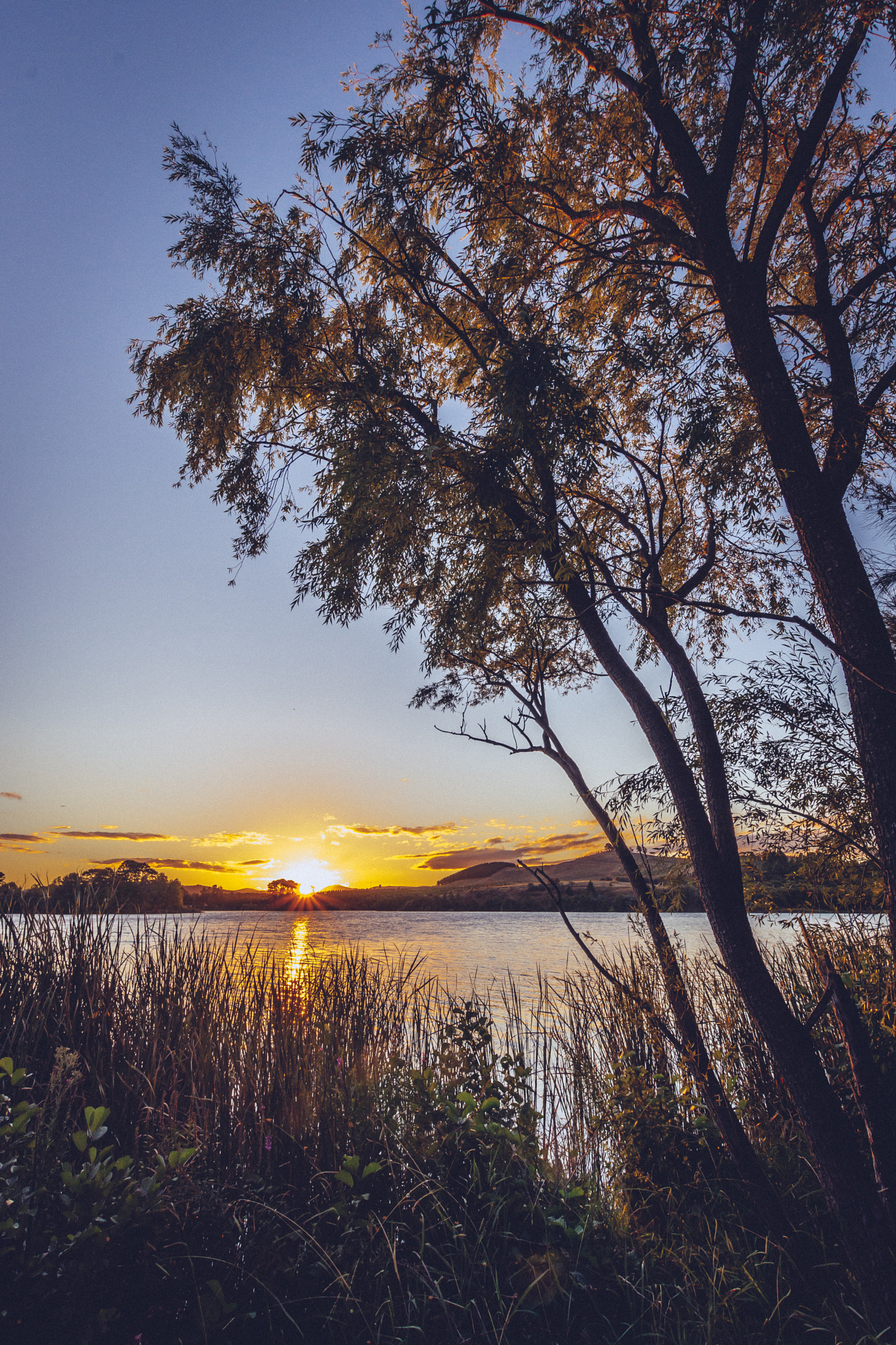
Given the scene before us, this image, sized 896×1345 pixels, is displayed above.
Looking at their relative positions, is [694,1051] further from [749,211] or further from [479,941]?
[479,941]

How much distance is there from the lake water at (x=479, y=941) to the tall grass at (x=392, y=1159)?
73cm

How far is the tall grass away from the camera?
2285 millimetres

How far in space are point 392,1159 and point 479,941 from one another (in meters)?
27.3

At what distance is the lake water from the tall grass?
0.73 m

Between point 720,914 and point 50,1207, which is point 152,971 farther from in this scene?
point 720,914

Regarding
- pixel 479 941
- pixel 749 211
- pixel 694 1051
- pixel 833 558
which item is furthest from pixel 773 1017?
pixel 479 941

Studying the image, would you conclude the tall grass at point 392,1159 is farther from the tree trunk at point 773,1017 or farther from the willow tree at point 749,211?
the willow tree at point 749,211

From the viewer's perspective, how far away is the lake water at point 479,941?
840cm

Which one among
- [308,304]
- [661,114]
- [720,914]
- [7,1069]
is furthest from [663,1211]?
[661,114]

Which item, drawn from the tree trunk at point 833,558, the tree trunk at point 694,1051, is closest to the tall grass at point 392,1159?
the tree trunk at point 694,1051

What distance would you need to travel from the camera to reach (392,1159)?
2.92 meters

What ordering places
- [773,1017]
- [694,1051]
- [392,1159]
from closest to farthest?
[392,1159]
[773,1017]
[694,1051]

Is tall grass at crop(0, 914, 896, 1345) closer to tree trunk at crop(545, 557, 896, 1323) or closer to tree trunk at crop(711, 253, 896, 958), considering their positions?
tree trunk at crop(545, 557, 896, 1323)

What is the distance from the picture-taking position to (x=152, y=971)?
16.0 feet
